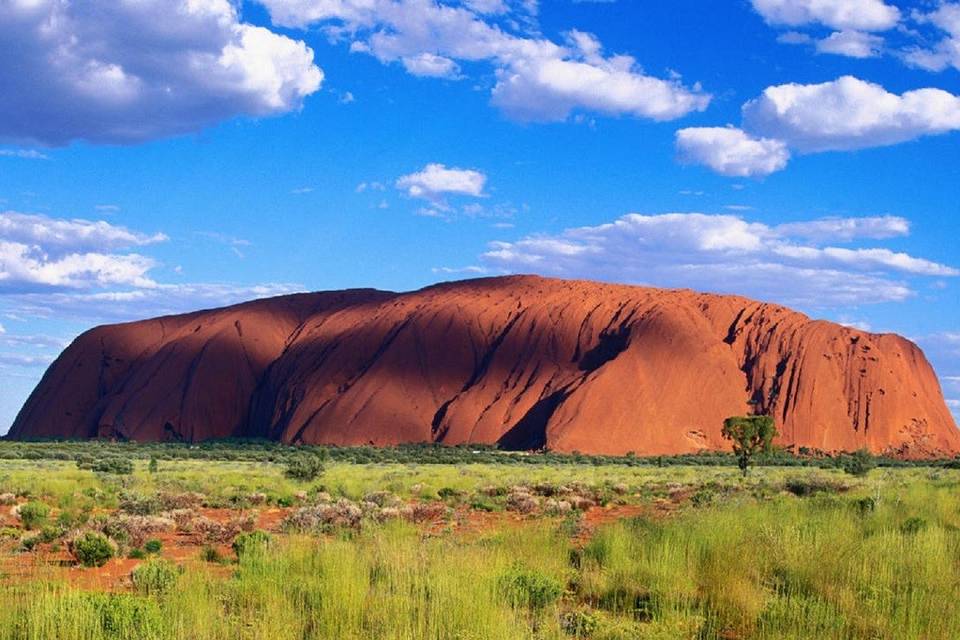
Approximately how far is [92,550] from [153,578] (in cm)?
375

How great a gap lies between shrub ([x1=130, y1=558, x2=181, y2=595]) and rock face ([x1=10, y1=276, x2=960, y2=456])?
60.8 m

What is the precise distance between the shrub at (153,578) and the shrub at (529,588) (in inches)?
124

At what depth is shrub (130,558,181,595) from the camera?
8.95m

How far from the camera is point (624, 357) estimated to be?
257ft

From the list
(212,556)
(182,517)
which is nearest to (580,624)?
(212,556)

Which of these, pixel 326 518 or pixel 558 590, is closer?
pixel 558 590

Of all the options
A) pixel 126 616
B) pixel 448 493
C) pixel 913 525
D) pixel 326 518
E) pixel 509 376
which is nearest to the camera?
pixel 126 616

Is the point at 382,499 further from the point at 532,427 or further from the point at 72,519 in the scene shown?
the point at 532,427

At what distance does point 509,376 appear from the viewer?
83312 millimetres

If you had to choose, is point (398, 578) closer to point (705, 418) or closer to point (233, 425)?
point (705, 418)

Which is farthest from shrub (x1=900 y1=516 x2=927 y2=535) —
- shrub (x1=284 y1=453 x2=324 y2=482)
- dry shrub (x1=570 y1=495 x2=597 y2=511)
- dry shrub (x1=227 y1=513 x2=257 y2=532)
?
shrub (x1=284 y1=453 x2=324 y2=482)

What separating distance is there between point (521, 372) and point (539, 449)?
44.9ft

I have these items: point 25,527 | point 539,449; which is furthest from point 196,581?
point 539,449

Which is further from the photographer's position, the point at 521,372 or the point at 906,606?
the point at 521,372
